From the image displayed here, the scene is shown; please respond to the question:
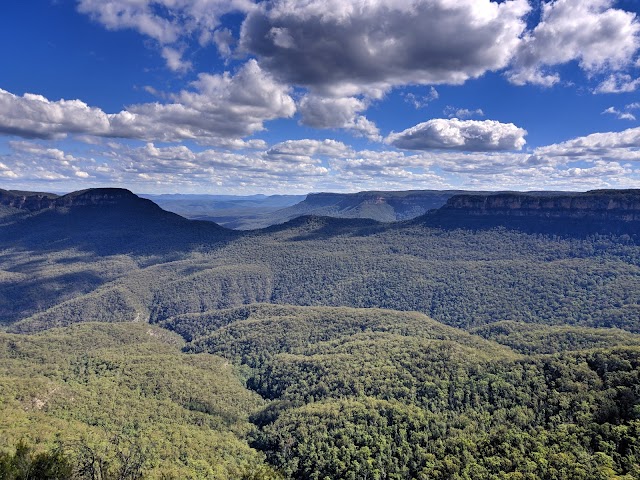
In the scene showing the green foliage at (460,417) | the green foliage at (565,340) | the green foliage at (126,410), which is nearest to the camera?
the green foliage at (460,417)

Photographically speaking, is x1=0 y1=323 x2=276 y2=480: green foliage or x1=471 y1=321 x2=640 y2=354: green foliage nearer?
x1=0 y1=323 x2=276 y2=480: green foliage

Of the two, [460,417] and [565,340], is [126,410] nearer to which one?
[460,417]

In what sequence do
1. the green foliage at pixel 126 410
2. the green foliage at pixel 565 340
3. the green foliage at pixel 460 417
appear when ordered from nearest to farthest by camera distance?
1. the green foliage at pixel 460 417
2. the green foliage at pixel 126 410
3. the green foliage at pixel 565 340

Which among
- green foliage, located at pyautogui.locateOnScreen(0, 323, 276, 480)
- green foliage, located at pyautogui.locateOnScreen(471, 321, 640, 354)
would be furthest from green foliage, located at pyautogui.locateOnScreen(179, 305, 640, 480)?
green foliage, located at pyautogui.locateOnScreen(0, 323, 276, 480)

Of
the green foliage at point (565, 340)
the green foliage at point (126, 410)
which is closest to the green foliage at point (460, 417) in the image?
the green foliage at point (565, 340)

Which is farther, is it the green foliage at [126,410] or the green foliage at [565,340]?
the green foliage at [565,340]

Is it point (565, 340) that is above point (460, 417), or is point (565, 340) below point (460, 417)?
below

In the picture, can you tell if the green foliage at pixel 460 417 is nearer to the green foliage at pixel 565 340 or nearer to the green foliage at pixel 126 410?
the green foliage at pixel 565 340

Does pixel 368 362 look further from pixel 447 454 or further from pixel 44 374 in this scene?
pixel 44 374

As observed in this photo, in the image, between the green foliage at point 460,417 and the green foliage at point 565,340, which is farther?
the green foliage at point 565,340

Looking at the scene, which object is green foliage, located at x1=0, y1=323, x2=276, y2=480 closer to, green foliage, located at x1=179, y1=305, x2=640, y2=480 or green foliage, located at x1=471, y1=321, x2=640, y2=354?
green foliage, located at x1=179, y1=305, x2=640, y2=480

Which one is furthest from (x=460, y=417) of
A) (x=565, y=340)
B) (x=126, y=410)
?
(x=126, y=410)
